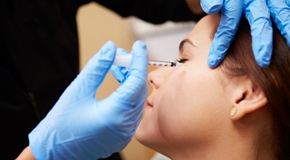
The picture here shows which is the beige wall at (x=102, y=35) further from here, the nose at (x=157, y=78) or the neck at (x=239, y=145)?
the neck at (x=239, y=145)

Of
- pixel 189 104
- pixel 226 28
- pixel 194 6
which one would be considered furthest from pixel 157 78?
pixel 194 6

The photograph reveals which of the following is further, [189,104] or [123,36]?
[123,36]

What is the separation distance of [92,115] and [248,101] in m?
0.38

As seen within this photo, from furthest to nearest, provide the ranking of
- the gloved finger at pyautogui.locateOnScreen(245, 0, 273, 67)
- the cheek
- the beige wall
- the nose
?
the beige wall < the nose < the cheek < the gloved finger at pyautogui.locateOnScreen(245, 0, 273, 67)

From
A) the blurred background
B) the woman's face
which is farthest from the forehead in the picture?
the blurred background

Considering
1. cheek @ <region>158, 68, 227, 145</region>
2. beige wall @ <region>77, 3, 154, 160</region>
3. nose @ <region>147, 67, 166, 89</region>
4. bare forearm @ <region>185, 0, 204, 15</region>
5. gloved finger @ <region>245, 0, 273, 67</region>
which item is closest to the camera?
gloved finger @ <region>245, 0, 273, 67</region>

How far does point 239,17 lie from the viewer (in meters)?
0.82

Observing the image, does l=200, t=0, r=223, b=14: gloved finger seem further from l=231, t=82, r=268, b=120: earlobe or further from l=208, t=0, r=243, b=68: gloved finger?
l=231, t=82, r=268, b=120: earlobe

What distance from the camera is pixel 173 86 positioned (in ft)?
2.96

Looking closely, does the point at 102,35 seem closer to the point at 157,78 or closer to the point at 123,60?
the point at 157,78

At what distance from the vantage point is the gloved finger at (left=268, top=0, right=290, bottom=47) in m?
0.78

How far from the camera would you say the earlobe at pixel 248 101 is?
0.80m

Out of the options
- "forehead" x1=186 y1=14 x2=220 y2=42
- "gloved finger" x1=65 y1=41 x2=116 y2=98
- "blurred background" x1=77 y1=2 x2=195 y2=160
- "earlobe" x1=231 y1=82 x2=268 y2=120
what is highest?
"forehead" x1=186 y1=14 x2=220 y2=42

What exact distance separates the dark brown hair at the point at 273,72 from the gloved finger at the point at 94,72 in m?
0.29
